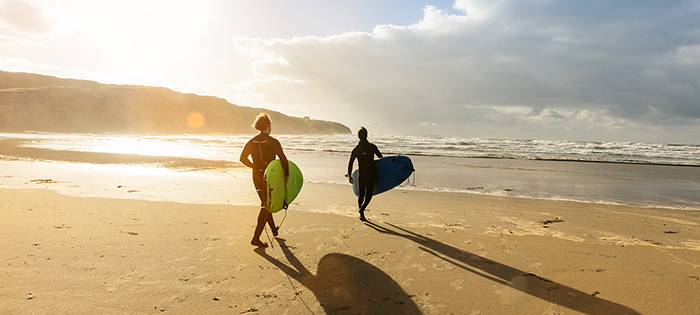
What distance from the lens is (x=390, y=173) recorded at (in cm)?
671

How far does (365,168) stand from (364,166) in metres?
0.04

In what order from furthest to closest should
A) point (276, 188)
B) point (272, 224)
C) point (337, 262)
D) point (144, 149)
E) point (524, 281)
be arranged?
point (144, 149) < point (272, 224) < point (276, 188) < point (337, 262) < point (524, 281)

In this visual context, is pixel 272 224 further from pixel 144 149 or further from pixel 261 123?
pixel 144 149

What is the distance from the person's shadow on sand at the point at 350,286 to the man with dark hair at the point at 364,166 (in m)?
2.11

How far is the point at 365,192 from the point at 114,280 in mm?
4163

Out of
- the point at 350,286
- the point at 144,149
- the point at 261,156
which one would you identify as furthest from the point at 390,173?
the point at 144,149

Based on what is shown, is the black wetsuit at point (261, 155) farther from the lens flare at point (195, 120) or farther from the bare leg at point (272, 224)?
the lens flare at point (195, 120)

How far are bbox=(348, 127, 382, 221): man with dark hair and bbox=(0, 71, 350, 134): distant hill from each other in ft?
287

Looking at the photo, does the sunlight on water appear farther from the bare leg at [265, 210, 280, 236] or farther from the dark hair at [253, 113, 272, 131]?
the dark hair at [253, 113, 272, 131]

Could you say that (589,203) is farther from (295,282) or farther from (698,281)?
(295,282)

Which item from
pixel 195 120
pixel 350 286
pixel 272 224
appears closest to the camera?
pixel 350 286

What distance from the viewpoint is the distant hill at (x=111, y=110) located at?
76250 millimetres

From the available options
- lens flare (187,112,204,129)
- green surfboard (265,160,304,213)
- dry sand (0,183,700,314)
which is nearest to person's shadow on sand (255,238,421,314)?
dry sand (0,183,700,314)

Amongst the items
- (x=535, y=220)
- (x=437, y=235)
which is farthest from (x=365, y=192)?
(x=535, y=220)
